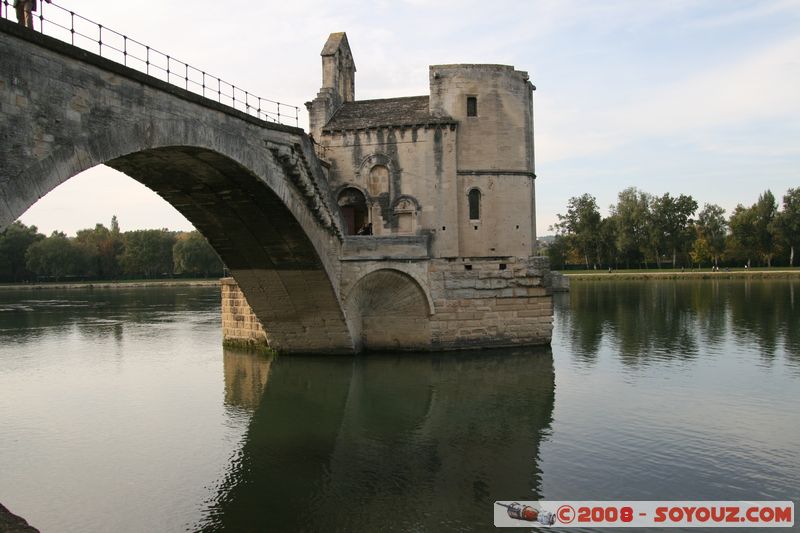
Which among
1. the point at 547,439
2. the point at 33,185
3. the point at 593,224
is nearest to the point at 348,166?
the point at 547,439

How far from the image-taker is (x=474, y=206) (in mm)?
27469

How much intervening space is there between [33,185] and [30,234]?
10365cm

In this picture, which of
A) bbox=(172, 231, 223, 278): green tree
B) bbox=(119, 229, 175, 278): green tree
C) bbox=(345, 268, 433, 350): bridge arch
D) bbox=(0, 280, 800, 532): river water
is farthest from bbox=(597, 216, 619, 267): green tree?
bbox=(345, 268, 433, 350): bridge arch

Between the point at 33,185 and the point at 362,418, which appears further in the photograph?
the point at 362,418

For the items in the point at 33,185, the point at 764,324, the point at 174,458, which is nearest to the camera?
the point at 33,185

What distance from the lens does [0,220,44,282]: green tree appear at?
318 feet

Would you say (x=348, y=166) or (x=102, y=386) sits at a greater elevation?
(x=348, y=166)

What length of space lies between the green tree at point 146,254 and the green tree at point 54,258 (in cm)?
602

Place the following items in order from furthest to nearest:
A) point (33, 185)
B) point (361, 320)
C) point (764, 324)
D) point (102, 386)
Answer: point (764, 324), point (361, 320), point (102, 386), point (33, 185)

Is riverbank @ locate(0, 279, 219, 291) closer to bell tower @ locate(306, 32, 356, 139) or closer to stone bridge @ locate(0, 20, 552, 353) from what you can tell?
bell tower @ locate(306, 32, 356, 139)

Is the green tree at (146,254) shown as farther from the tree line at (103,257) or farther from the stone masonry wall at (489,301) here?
the stone masonry wall at (489,301)

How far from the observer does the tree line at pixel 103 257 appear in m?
96.7

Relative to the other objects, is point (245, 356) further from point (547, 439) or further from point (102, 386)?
point (547, 439)

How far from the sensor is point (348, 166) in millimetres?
27500
